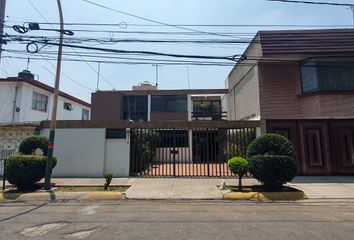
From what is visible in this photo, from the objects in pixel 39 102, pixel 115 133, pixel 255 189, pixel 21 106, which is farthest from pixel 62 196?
pixel 39 102

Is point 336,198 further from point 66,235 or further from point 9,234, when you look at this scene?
point 9,234

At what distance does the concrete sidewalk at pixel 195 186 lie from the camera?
10.7m

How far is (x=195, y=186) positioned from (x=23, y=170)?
6727 millimetres

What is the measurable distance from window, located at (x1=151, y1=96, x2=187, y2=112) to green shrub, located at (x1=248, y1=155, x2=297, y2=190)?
66.4 ft

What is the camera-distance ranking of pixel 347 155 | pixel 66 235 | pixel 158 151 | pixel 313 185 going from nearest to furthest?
pixel 66 235
pixel 313 185
pixel 347 155
pixel 158 151

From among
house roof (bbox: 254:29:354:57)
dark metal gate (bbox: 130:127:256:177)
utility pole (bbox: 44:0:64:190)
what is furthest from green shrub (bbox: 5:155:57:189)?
house roof (bbox: 254:29:354:57)

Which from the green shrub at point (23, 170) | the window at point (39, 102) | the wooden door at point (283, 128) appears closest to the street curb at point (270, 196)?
the wooden door at point (283, 128)

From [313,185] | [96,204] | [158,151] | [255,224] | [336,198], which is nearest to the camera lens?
[255,224]

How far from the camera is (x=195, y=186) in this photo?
481 inches

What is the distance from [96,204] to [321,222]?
6.46m

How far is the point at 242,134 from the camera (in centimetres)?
1576

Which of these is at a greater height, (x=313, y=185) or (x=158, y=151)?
(x=158, y=151)

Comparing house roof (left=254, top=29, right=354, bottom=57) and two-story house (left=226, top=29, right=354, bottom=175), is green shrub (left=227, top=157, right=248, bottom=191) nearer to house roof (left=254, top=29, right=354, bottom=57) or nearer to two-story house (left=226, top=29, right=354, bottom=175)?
two-story house (left=226, top=29, right=354, bottom=175)

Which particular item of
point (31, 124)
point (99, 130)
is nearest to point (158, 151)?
point (99, 130)
